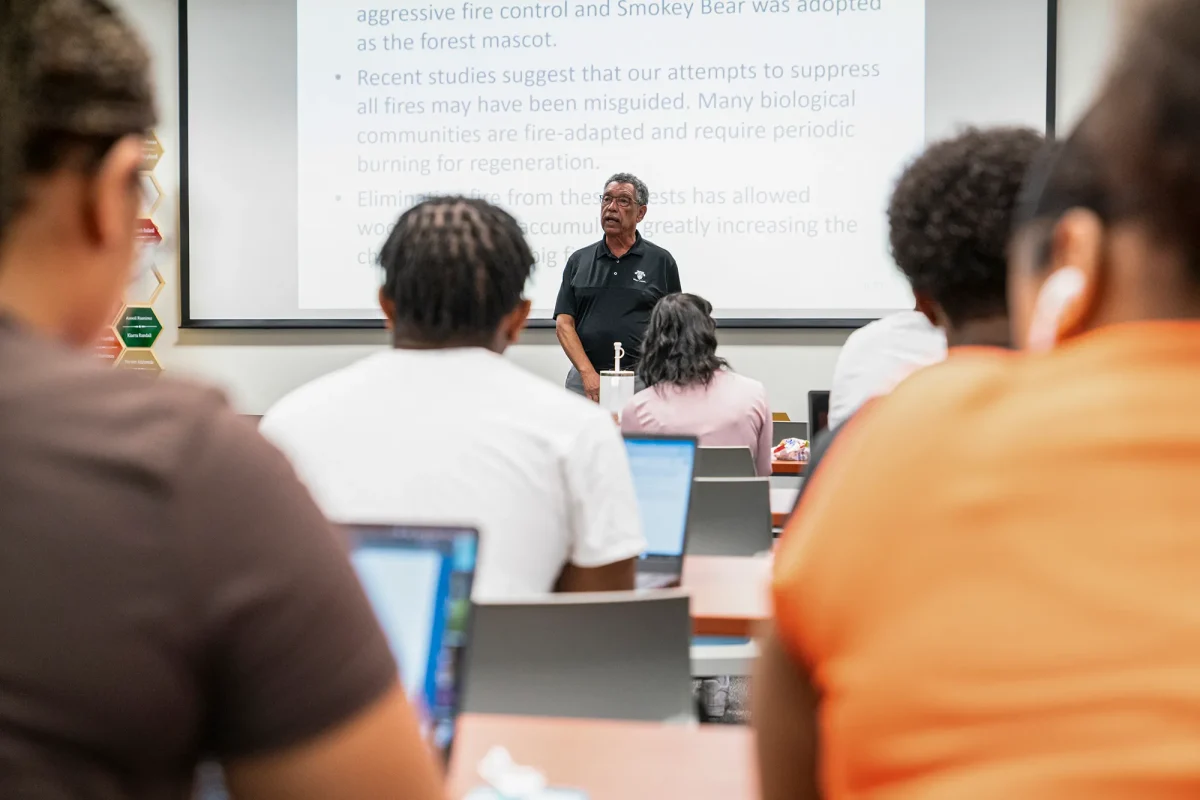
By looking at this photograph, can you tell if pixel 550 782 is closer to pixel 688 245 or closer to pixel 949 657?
pixel 949 657

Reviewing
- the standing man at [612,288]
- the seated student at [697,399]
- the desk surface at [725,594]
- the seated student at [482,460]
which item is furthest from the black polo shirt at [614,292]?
the seated student at [482,460]

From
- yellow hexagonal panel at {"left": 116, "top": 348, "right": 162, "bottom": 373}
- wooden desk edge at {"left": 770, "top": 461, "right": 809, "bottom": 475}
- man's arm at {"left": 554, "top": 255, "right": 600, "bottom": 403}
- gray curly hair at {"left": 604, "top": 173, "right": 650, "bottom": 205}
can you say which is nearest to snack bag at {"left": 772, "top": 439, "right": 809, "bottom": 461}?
wooden desk edge at {"left": 770, "top": 461, "right": 809, "bottom": 475}

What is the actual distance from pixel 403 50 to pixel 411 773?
572cm

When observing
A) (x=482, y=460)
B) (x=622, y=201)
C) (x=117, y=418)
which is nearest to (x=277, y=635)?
(x=117, y=418)

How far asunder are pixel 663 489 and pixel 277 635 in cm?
168

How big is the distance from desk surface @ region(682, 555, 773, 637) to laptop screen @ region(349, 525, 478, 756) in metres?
0.66

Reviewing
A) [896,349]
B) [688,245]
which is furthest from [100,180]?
[688,245]

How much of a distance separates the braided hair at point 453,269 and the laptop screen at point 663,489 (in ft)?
1.64

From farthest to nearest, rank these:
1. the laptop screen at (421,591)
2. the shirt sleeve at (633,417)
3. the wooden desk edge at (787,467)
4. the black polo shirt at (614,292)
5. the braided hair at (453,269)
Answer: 1. the black polo shirt at (614,292)
2. the wooden desk edge at (787,467)
3. the shirt sleeve at (633,417)
4. the braided hair at (453,269)
5. the laptop screen at (421,591)

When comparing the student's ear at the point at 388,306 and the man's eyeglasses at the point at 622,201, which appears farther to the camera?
the man's eyeglasses at the point at 622,201

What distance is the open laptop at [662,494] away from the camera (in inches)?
85.9

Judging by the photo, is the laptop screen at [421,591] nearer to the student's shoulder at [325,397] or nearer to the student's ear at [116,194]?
the student's ear at [116,194]

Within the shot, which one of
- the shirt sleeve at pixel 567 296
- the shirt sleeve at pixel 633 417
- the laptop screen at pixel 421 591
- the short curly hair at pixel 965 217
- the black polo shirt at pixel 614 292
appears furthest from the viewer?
the shirt sleeve at pixel 567 296

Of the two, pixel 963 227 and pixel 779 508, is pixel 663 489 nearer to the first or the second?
pixel 963 227
